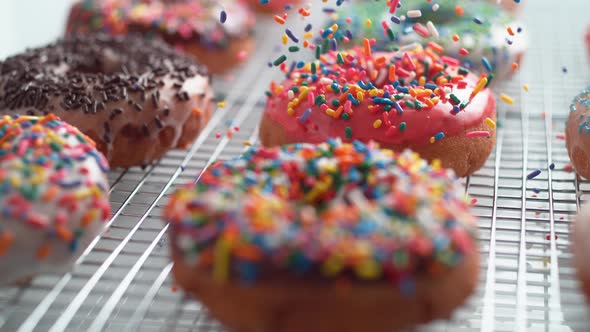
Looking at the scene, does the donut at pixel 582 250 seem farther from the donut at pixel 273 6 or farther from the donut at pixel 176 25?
the donut at pixel 273 6

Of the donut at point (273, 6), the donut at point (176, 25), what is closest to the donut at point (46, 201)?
the donut at point (176, 25)

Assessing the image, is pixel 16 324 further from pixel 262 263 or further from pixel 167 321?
pixel 262 263

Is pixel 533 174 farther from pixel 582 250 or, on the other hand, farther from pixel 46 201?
pixel 46 201

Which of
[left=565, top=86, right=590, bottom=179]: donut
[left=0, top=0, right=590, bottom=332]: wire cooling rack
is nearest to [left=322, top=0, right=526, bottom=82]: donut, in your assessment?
[left=0, top=0, right=590, bottom=332]: wire cooling rack

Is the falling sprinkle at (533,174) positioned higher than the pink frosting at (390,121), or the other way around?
the pink frosting at (390,121)

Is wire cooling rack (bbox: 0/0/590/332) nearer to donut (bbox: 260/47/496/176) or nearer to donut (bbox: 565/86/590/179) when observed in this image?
donut (bbox: 565/86/590/179)

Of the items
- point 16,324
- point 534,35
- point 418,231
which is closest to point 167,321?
point 16,324

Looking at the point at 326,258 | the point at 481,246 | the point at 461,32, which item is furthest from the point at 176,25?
the point at 326,258
